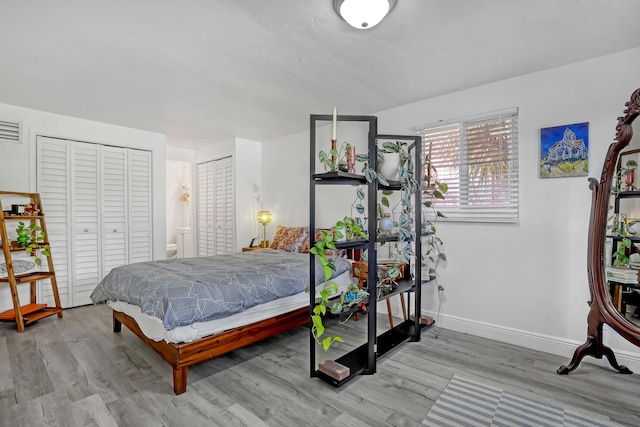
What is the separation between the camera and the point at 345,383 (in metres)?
2.14

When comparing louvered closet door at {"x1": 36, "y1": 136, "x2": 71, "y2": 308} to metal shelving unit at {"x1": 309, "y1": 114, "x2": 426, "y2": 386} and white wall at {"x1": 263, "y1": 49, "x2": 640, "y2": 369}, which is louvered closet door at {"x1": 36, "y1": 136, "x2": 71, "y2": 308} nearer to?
metal shelving unit at {"x1": 309, "y1": 114, "x2": 426, "y2": 386}

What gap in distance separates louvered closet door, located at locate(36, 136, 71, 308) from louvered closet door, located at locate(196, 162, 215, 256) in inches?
78.8

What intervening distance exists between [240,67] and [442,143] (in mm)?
2048

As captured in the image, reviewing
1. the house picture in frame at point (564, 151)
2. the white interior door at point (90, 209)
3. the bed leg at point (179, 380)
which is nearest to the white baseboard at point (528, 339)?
the house picture in frame at point (564, 151)

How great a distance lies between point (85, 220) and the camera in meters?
4.07

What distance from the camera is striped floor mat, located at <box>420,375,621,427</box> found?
1746 millimetres

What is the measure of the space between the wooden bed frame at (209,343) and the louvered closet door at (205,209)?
261 cm

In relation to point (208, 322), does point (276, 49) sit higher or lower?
higher

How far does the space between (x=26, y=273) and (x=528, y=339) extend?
5.12 meters

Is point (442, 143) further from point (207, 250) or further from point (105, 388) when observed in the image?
point (207, 250)

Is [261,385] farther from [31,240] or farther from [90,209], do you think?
[90,209]

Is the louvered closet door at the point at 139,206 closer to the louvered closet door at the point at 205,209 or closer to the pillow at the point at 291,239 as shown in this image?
the louvered closet door at the point at 205,209

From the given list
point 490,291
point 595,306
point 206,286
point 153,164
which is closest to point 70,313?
point 153,164

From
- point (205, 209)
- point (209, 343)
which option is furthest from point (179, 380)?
point (205, 209)
